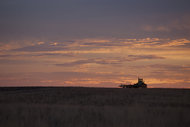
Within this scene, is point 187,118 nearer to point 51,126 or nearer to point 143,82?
point 51,126

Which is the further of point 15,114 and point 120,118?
point 15,114

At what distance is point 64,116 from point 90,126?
4051mm

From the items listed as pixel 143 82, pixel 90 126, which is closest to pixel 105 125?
pixel 90 126

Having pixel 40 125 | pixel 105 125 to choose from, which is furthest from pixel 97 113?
pixel 40 125

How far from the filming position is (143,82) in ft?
208

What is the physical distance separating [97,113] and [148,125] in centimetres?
506

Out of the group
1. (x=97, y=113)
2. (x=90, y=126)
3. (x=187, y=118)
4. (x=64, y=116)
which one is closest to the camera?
(x=90, y=126)

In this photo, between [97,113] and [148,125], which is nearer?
[148,125]

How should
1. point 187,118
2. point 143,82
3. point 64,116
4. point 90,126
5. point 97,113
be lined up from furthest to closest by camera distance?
point 143,82 < point 97,113 < point 64,116 < point 187,118 < point 90,126

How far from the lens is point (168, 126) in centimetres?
1305

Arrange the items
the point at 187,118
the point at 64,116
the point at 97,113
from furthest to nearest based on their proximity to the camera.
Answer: the point at 97,113 → the point at 64,116 → the point at 187,118

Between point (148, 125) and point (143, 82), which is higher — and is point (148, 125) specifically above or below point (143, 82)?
below

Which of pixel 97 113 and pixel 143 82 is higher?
pixel 143 82

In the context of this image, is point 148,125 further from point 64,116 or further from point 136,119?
point 64,116
